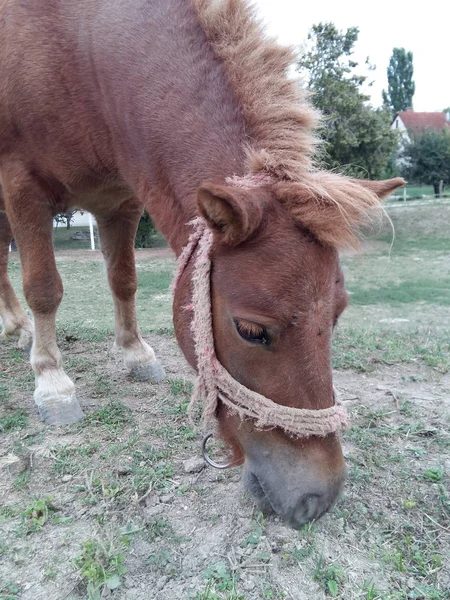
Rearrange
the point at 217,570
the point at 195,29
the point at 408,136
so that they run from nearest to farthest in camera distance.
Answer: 1. the point at 217,570
2. the point at 195,29
3. the point at 408,136

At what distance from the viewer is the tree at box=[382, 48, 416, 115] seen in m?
60.8

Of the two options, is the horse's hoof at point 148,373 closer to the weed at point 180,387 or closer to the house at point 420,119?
the weed at point 180,387

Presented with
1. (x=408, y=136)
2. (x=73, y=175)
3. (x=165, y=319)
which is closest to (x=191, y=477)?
(x=73, y=175)

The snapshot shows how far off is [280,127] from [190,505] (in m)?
1.82

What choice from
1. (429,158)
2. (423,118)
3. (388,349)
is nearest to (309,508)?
(388,349)

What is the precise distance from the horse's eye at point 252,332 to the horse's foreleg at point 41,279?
1829 mm

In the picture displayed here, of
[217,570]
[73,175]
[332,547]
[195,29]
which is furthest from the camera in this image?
[73,175]

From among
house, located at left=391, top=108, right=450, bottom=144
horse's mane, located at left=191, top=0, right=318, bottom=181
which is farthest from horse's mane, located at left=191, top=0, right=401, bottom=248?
house, located at left=391, top=108, right=450, bottom=144

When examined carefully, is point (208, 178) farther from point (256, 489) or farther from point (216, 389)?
point (256, 489)

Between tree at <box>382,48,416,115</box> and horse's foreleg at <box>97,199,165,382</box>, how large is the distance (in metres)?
65.4

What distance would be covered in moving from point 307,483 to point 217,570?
1.83 ft

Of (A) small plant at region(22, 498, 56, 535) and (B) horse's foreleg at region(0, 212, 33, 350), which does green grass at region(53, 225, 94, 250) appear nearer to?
(B) horse's foreleg at region(0, 212, 33, 350)

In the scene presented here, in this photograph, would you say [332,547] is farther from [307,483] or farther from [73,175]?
[73,175]

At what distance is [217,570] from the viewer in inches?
73.9
